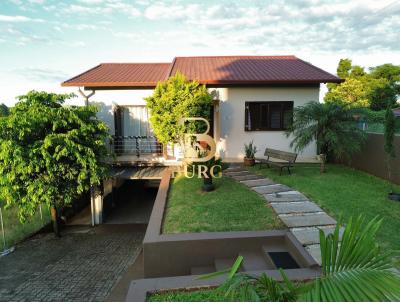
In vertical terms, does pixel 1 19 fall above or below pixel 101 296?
above

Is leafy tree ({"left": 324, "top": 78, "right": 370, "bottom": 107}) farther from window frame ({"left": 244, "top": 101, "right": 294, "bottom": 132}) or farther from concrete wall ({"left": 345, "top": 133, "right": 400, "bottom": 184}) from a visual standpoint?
concrete wall ({"left": 345, "top": 133, "right": 400, "bottom": 184})

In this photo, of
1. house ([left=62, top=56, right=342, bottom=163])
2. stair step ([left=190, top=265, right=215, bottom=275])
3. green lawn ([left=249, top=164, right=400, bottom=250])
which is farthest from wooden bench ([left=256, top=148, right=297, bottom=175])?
stair step ([left=190, top=265, right=215, bottom=275])

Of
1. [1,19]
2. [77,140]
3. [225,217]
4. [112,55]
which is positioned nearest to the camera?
[225,217]

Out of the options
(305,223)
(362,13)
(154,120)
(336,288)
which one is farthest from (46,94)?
(362,13)

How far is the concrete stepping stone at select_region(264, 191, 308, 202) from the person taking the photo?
744 centimetres

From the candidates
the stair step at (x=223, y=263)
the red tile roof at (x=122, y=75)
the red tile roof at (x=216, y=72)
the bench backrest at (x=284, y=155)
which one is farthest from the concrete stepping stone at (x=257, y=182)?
the red tile roof at (x=122, y=75)

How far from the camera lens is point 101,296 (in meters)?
6.35

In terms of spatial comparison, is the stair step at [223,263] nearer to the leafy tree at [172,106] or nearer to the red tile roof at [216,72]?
the leafy tree at [172,106]

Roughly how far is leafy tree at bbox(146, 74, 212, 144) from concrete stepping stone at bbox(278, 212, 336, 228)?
482cm

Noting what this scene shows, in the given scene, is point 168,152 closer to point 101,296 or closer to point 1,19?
point 101,296

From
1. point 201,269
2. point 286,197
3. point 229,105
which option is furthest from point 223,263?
point 229,105

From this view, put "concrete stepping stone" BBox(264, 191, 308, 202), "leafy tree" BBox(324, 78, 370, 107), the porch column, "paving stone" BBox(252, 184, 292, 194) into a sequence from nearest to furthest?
"concrete stepping stone" BBox(264, 191, 308, 202)
"paving stone" BBox(252, 184, 292, 194)
the porch column
"leafy tree" BBox(324, 78, 370, 107)

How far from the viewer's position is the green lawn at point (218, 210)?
5941 mm

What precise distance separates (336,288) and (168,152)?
1091cm
